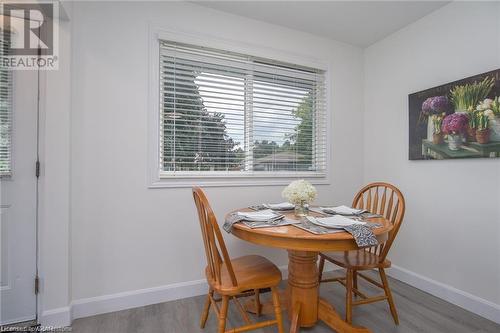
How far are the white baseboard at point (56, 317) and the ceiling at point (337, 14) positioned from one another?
2605 mm

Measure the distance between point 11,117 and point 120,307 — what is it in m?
1.55

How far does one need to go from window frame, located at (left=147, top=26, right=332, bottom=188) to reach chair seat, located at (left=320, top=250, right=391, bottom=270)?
93 cm

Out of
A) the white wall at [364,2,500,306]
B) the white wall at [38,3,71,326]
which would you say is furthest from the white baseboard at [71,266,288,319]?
the white wall at [364,2,500,306]

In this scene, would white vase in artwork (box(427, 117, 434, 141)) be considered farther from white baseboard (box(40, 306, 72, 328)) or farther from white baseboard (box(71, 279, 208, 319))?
white baseboard (box(40, 306, 72, 328))

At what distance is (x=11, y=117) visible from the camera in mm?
1688

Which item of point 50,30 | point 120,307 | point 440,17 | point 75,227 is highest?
point 440,17

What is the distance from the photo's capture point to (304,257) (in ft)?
5.30

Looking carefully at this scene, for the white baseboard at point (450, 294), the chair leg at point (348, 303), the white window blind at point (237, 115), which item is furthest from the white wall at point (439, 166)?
the chair leg at point (348, 303)

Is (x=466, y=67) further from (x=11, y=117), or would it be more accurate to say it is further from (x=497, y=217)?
(x=11, y=117)

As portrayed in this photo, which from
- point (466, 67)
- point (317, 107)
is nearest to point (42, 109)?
point (317, 107)

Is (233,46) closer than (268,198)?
Yes

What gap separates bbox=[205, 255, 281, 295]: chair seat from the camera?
4.50ft

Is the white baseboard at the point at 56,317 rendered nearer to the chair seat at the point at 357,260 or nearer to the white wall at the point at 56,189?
the white wall at the point at 56,189

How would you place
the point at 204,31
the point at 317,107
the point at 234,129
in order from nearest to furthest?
the point at 204,31, the point at 234,129, the point at 317,107
